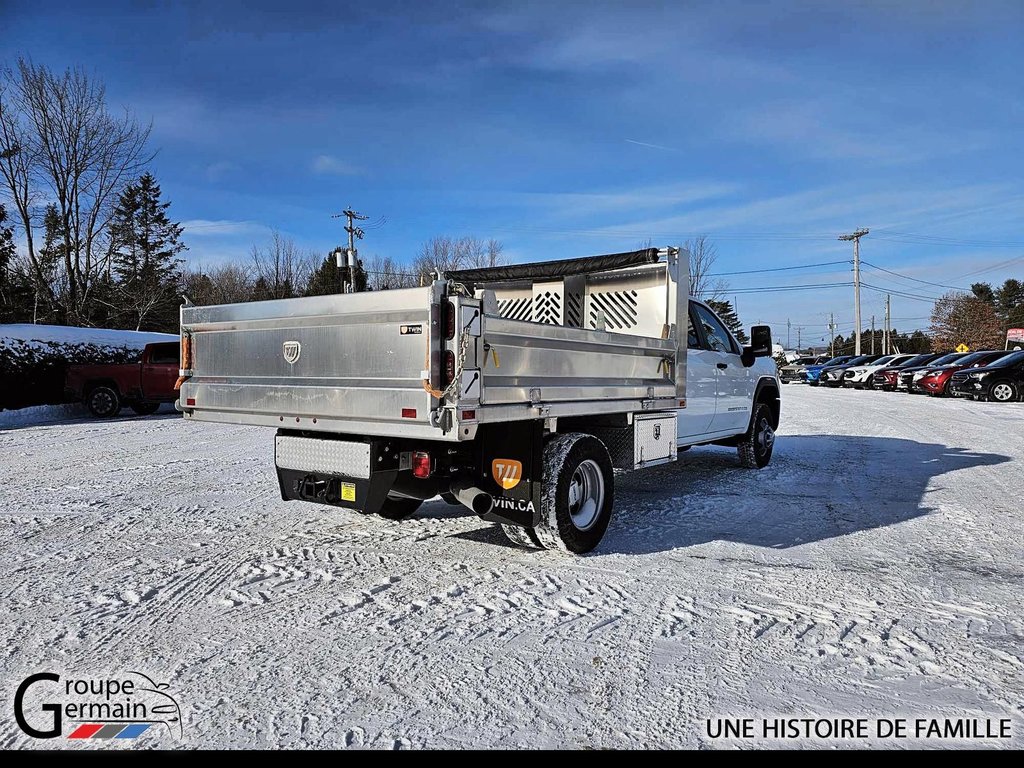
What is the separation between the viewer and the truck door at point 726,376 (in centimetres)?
797

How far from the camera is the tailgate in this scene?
14.2ft

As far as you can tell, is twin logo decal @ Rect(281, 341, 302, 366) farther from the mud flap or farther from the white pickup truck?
the mud flap

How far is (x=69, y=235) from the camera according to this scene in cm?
2680

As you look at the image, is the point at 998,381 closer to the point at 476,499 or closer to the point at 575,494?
the point at 575,494

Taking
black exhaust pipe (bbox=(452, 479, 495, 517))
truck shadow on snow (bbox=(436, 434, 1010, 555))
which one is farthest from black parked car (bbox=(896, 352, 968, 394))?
black exhaust pipe (bbox=(452, 479, 495, 517))

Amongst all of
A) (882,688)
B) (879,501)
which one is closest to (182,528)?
(882,688)

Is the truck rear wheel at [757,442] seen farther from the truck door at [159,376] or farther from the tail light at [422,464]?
the truck door at [159,376]

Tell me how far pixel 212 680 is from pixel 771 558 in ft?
12.4

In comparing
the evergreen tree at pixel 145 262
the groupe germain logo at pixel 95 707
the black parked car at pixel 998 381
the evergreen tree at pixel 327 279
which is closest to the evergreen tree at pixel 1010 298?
the black parked car at pixel 998 381

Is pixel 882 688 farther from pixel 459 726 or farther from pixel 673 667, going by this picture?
pixel 459 726

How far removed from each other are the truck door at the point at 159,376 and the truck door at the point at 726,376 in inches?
526

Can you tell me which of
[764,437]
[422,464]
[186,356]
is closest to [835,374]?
[764,437]

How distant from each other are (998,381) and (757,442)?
16867 millimetres

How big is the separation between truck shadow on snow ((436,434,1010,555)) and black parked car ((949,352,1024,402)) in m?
13.1
